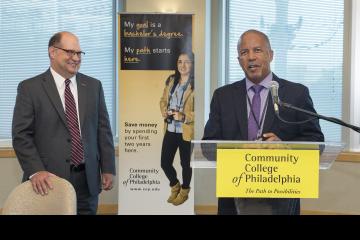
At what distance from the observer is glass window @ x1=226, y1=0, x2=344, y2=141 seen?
4.67 metres

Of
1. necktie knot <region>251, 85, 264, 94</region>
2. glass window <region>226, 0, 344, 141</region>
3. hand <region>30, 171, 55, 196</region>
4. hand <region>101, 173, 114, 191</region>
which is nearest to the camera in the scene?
hand <region>30, 171, 55, 196</region>

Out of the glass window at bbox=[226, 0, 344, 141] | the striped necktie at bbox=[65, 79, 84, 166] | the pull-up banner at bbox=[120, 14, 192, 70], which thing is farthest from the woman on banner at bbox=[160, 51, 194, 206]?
the glass window at bbox=[226, 0, 344, 141]

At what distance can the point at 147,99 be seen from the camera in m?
4.02

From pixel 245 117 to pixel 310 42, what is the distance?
9.35 ft

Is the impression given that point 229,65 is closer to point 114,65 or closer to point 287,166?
point 114,65

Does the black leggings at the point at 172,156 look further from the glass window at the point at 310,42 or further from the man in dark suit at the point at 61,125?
the glass window at the point at 310,42

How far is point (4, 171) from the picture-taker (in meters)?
4.73

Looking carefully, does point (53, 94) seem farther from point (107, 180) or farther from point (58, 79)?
point (107, 180)

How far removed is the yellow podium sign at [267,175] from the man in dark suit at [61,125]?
5.37 feet

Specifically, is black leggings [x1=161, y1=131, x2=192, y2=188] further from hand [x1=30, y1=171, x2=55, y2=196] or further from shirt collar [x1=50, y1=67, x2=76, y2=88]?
hand [x1=30, y1=171, x2=55, y2=196]

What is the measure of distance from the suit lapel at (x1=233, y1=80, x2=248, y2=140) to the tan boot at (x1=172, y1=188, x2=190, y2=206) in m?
1.86

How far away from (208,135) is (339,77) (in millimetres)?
2840

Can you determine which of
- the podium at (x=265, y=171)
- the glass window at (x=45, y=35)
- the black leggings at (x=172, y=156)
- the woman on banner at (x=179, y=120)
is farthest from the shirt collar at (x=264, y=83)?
the glass window at (x=45, y=35)
